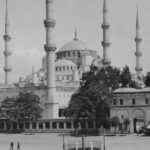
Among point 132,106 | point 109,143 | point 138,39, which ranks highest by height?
point 138,39

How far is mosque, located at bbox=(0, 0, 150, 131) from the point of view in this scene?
183ft

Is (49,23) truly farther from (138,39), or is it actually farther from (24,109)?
(138,39)

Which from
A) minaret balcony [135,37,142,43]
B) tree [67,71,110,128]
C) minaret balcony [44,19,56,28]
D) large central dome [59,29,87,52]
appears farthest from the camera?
large central dome [59,29,87,52]

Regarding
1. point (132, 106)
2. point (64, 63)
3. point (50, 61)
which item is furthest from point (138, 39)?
point (132, 106)

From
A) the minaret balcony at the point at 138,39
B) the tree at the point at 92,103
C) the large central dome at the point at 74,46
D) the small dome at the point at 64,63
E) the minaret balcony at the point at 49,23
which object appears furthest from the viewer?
the large central dome at the point at 74,46

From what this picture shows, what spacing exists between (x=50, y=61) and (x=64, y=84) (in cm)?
1971

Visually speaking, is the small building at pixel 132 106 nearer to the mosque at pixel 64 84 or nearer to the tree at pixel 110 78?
the mosque at pixel 64 84

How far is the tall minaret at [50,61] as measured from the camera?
225 feet

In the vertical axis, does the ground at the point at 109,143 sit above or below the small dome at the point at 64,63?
below

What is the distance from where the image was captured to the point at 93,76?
Result: 64.1m

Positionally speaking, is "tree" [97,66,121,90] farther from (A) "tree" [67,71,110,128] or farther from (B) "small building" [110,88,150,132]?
(B) "small building" [110,88,150,132]

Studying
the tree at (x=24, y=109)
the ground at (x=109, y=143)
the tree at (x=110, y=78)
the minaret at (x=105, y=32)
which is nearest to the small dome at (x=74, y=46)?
the minaret at (x=105, y=32)

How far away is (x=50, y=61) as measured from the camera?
224 feet

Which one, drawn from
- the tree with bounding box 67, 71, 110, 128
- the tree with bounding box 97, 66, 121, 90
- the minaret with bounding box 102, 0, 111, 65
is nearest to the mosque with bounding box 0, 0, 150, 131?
the minaret with bounding box 102, 0, 111, 65
